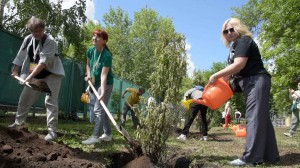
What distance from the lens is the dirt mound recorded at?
283 centimetres

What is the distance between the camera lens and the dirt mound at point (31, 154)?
283cm

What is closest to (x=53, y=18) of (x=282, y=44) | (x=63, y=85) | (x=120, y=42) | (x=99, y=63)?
(x=63, y=85)

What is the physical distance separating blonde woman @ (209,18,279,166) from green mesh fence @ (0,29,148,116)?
5.85 meters

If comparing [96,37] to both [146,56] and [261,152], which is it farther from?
[146,56]

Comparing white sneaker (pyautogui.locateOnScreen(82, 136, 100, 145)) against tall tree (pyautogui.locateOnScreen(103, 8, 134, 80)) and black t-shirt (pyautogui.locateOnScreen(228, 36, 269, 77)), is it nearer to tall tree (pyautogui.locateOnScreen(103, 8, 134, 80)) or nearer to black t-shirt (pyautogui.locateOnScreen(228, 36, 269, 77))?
black t-shirt (pyautogui.locateOnScreen(228, 36, 269, 77))

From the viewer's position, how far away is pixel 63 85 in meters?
11.4

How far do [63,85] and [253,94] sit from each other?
8469 millimetres

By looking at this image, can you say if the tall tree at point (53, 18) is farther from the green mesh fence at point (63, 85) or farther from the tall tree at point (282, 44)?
the tall tree at point (282, 44)

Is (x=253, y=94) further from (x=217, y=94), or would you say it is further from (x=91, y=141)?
(x=91, y=141)

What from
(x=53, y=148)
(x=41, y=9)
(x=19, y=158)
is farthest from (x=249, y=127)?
(x=41, y=9)

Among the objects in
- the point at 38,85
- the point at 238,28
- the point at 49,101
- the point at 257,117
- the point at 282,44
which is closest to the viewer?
the point at 257,117

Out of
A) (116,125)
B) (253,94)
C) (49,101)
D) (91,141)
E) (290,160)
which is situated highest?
(253,94)

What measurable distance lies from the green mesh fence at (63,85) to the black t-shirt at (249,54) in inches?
234

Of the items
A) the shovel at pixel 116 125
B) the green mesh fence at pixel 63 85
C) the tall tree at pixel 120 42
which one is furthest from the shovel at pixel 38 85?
the tall tree at pixel 120 42
